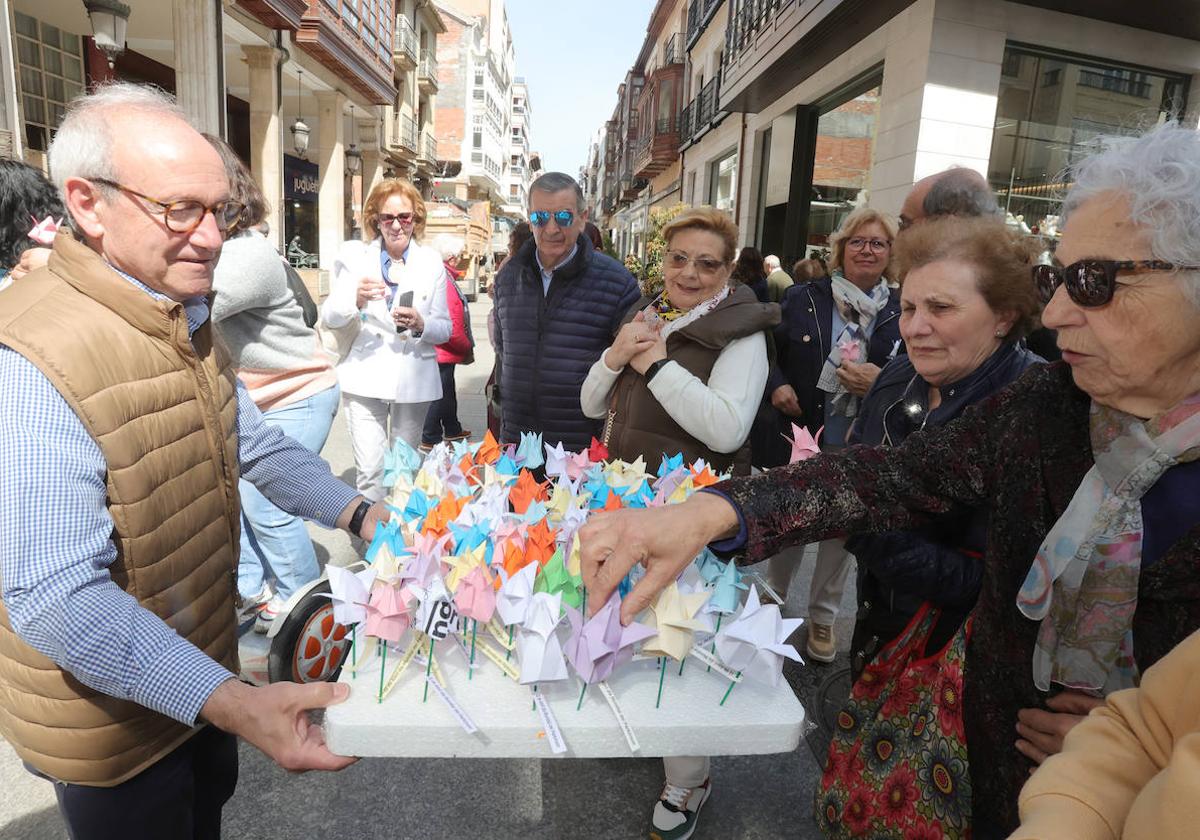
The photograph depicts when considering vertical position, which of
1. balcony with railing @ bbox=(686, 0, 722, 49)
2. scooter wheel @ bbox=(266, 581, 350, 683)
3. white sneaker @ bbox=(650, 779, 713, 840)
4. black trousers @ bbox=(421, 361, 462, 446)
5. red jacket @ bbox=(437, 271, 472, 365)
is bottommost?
white sneaker @ bbox=(650, 779, 713, 840)

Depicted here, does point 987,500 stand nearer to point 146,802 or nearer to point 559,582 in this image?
point 559,582

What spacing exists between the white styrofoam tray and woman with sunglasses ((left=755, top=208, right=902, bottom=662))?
7.29 ft

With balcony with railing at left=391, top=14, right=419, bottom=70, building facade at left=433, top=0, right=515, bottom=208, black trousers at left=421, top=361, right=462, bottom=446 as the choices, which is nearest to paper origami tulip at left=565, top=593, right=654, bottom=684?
black trousers at left=421, top=361, right=462, bottom=446

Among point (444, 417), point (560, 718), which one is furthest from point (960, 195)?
point (444, 417)

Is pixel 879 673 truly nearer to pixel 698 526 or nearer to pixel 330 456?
pixel 698 526

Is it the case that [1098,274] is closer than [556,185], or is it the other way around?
[1098,274]

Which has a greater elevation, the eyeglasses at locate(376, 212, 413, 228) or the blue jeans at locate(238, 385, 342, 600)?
the eyeglasses at locate(376, 212, 413, 228)

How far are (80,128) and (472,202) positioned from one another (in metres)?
Result: 50.3

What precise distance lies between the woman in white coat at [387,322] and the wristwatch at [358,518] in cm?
204

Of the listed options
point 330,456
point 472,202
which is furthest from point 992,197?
point 472,202

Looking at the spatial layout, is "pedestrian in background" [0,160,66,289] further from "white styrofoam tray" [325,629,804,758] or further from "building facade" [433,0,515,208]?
"building facade" [433,0,515,208]

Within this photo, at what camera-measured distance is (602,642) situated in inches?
48.7

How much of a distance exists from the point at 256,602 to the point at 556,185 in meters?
2.52

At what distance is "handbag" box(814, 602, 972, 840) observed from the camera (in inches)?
57.3
